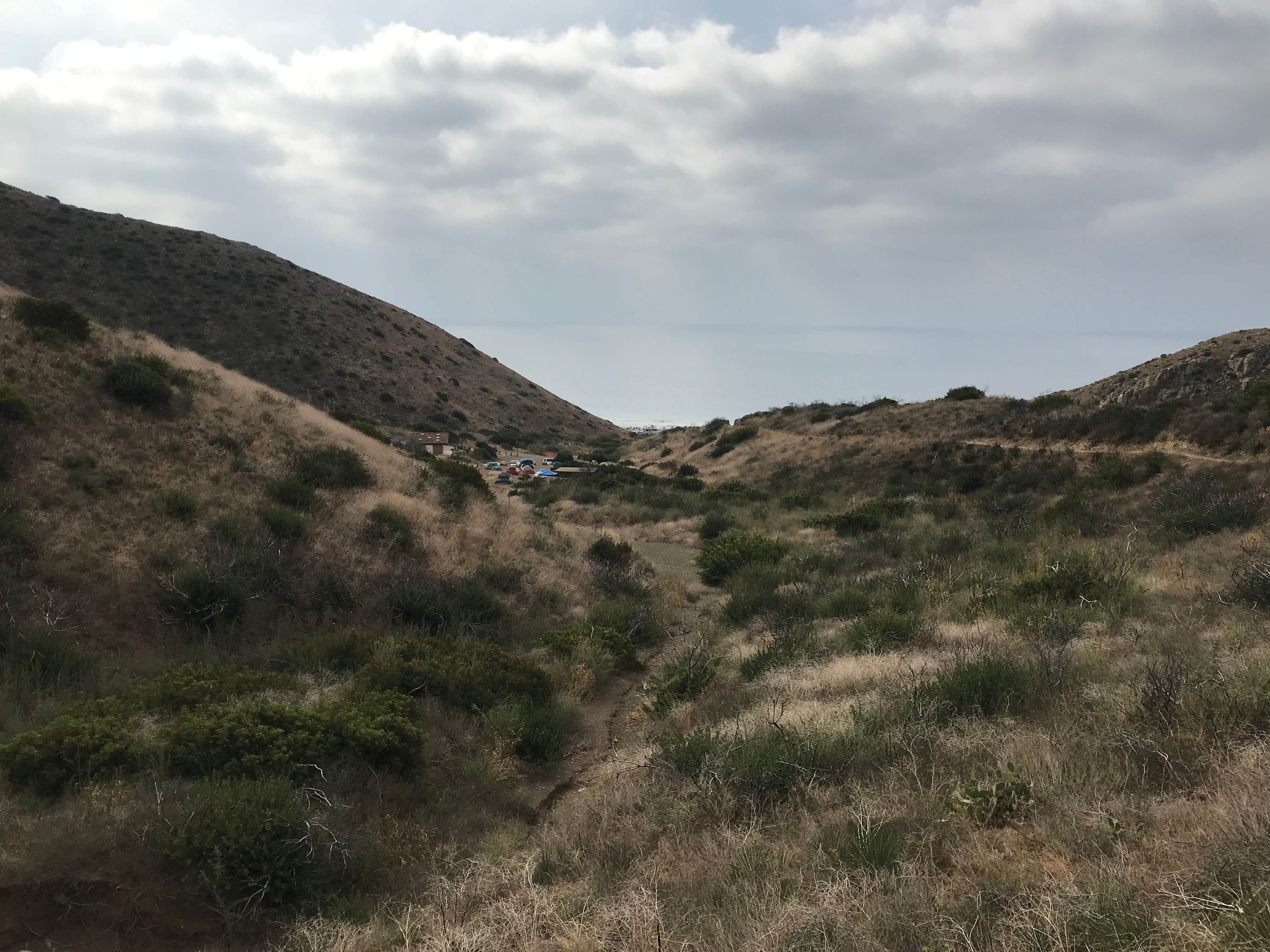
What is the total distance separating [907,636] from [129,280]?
7317 cm

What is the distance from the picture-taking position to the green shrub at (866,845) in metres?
4.25

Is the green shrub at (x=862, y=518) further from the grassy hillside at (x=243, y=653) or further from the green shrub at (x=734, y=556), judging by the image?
the grassy hillside at (x=243, y=653)

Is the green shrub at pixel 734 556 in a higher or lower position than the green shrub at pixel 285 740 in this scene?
higher

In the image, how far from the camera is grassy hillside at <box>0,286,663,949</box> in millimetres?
4852

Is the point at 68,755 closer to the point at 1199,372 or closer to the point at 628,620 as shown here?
the point at 628,620

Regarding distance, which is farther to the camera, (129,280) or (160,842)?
(129,280)

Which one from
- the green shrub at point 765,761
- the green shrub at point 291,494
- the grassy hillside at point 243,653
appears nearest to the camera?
the grassy hillside at point 243,653

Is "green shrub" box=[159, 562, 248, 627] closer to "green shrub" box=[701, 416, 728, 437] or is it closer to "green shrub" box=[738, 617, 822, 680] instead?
"green shrub" box=[738, 617, 822, 680]

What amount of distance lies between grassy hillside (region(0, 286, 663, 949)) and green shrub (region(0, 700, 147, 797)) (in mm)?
19

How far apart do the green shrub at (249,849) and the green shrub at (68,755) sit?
3.50ft

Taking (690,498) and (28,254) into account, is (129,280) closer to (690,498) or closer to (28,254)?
(28,254)

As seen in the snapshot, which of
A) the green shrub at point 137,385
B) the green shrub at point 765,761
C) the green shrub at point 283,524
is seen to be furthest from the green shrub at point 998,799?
the green shrub at point 137,385

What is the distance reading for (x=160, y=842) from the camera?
4836 millimetres

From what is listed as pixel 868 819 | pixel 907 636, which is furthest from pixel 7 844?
pixel 907 636
